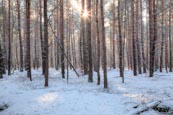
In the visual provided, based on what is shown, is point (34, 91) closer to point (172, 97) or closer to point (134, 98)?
point (134, 98)

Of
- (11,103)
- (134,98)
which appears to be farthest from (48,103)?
(134,98)

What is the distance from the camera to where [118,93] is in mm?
14578

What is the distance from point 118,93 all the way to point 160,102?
126 inches

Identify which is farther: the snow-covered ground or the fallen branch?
the snow-covered ground

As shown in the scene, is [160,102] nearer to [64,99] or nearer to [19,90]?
[64,99]

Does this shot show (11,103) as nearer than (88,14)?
Yes

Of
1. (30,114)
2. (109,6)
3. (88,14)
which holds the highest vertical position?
(109,6)

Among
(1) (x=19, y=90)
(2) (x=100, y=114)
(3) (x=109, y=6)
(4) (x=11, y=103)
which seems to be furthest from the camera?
(3) (x=109, y=6)

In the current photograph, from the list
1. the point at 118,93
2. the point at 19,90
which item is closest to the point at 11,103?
the point at 19,90

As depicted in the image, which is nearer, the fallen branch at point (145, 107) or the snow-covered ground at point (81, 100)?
the fallen branch at point (145, 107)

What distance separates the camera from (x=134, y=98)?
1303cm

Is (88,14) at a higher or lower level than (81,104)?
higher

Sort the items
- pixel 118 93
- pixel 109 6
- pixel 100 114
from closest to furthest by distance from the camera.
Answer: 1. pixel 100 114
2. pixel 118 93
3. pixel 109 6

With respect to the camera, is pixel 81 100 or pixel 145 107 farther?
pixel 81 100
